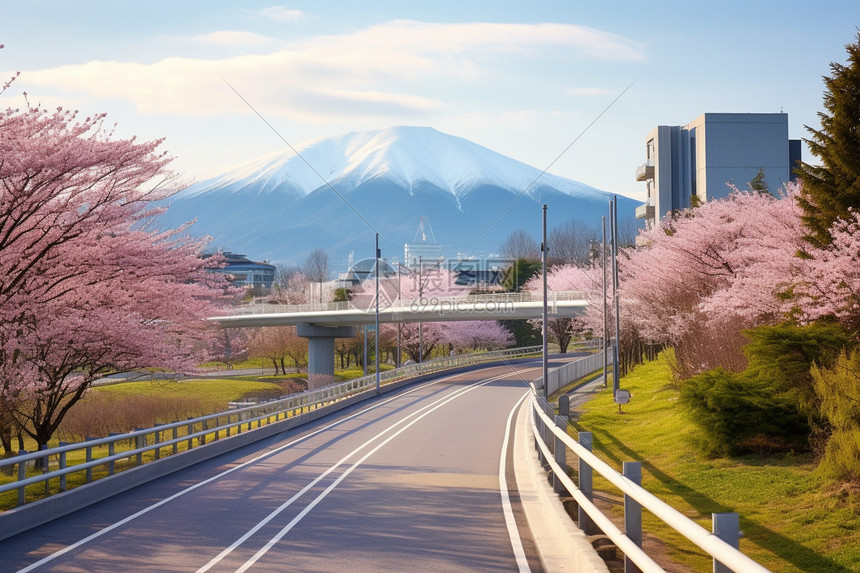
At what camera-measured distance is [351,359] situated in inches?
4840

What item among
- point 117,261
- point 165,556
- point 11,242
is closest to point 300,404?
point 117,261

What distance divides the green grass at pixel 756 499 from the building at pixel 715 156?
66.7 metres

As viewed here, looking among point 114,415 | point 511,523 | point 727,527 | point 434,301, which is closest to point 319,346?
point 434,301

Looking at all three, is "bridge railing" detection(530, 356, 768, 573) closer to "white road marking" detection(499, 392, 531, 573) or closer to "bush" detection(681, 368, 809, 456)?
"white road marking" detection(499, 392, 531, 573)

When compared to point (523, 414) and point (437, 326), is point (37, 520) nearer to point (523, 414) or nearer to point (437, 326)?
point (523, 414)

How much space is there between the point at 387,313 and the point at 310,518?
211 ft

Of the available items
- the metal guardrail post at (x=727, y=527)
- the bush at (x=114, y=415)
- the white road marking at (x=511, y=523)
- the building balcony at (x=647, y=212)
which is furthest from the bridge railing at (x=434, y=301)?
the metal guardrail post at (x=727, y=527)

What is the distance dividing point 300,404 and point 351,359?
85.2 meters

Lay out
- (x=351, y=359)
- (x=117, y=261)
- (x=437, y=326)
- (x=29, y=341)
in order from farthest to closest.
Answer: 1. (x=351, y=359)
2. (x=437, y=326)
3. (x=117, y=261)
4. (x=29, y=341)

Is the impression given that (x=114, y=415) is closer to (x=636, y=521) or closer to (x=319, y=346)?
(x=319, y=346)

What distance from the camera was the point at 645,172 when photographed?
95.1m

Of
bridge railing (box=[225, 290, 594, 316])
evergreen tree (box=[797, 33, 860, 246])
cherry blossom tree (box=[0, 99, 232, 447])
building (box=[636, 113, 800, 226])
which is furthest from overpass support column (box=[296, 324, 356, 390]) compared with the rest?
evergreen tree (box=[797, 33, 860, 246])

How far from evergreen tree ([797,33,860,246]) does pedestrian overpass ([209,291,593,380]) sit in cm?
4361

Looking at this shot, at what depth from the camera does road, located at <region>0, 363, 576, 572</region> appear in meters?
10.3
